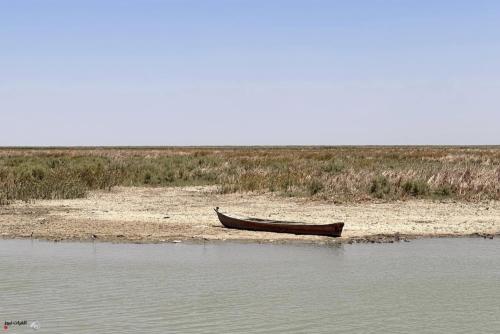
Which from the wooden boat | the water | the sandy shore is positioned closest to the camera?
the water

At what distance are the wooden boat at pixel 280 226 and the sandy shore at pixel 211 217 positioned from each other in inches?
7.2

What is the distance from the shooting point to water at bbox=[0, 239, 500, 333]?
1006cm

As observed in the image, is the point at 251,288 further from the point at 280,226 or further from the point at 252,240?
the point at 280,226

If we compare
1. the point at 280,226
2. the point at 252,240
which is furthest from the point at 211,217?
the point at 252,240

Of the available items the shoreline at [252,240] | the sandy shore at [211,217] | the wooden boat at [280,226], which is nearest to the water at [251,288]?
the shoreline at [252,240]

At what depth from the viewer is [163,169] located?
43.2 meters

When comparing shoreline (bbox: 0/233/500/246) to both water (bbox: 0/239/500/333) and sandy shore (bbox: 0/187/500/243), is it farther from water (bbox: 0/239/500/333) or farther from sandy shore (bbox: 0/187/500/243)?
water (bbox: 0/239/500/333)

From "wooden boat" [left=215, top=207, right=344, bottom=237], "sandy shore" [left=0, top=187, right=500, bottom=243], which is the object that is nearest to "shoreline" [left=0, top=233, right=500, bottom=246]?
"sandy shore" [left=0, top=187, right=500, bottom=243]

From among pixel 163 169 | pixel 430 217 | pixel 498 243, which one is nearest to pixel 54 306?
pixel 498 243

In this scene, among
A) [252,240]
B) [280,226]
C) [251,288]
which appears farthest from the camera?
[280,226]

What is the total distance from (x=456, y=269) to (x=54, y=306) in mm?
8268

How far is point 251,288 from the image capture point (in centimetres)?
1244

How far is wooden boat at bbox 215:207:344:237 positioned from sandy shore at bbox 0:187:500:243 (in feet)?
0.60

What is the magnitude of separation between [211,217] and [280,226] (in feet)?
14.7
